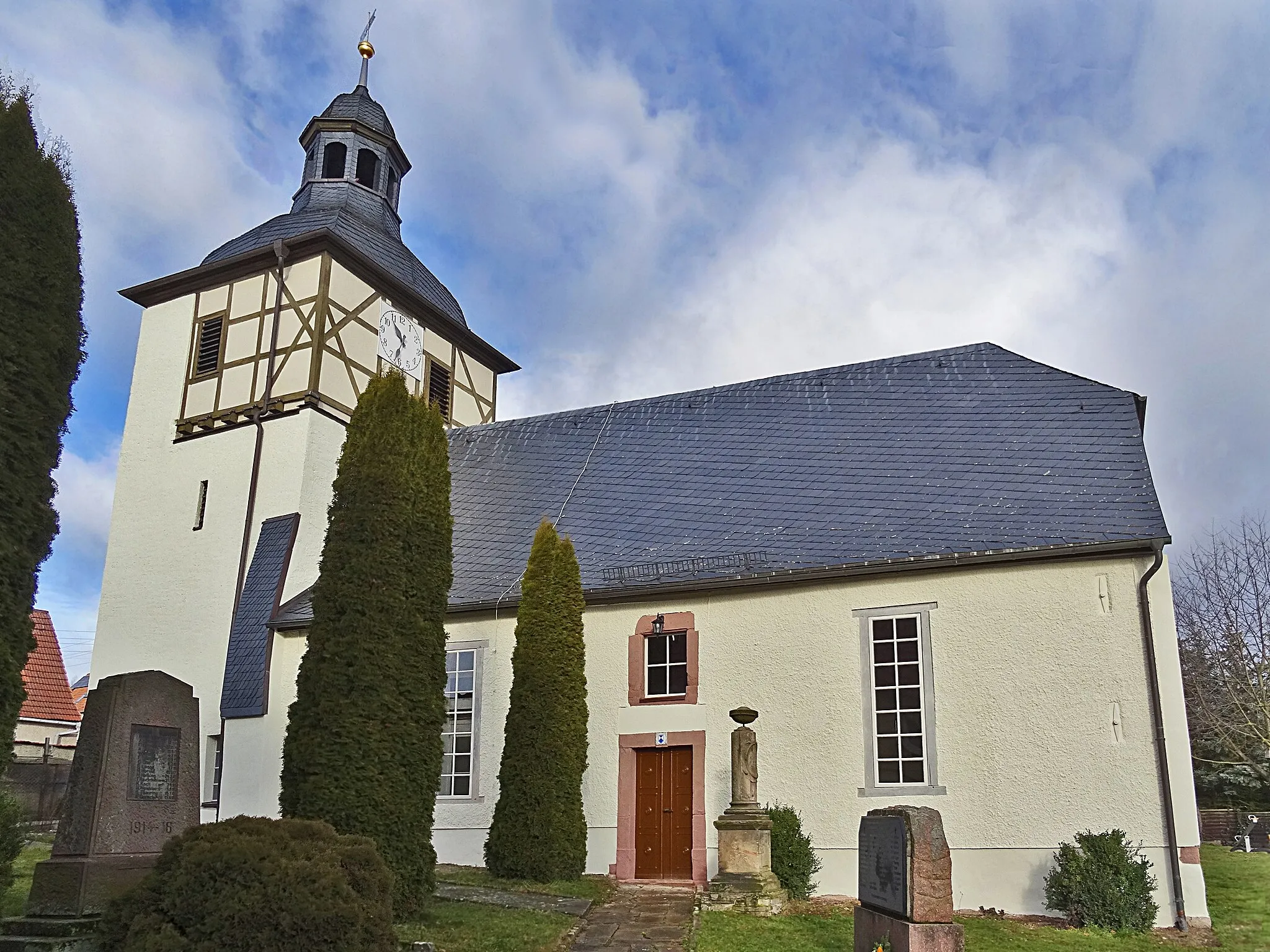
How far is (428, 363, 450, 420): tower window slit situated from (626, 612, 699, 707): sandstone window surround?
7.82 m

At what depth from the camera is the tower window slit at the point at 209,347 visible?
17.9 m

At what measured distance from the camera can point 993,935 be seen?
941cm

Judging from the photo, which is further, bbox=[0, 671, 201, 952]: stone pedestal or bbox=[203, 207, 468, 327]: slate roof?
bbox=[203, 207, 468, 327]: slate roof

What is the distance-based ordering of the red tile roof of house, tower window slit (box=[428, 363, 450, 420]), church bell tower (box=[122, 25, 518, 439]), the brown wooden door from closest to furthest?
1. the brown wooden door
2. church bell tower (box=[122, 25, 518, 439])
3. tower window slit (box=[428, 363, 450, 420])
4. the red tile roof of house

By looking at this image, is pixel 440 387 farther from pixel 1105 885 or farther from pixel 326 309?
pixel 1105 885

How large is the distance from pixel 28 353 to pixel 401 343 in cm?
1200

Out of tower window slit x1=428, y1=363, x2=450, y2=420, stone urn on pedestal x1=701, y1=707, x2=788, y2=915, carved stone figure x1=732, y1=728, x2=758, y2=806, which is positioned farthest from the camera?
tower window slit x1=428, y1=363, x2=450, y2=420

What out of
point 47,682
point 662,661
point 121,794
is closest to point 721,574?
point 662,661

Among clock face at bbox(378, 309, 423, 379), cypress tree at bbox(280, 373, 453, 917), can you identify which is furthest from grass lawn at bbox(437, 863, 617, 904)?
clock face at bbox(378, 309, 423, 379)

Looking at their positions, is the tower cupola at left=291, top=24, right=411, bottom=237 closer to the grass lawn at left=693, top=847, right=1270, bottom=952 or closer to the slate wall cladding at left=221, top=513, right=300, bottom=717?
the slate wall cladding at left=221, top=513, right=300, bottom=717

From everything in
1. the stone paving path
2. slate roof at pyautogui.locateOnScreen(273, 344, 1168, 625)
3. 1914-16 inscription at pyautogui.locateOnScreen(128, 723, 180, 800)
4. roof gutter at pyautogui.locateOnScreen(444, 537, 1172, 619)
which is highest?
slate roof at pyautogui.locateOnScreen(273, 344, 1168, 625)

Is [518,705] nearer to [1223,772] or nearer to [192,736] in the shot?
[192,736]

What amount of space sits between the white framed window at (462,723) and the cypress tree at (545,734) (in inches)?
45.9

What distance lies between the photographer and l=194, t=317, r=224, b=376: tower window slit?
17906 mm
